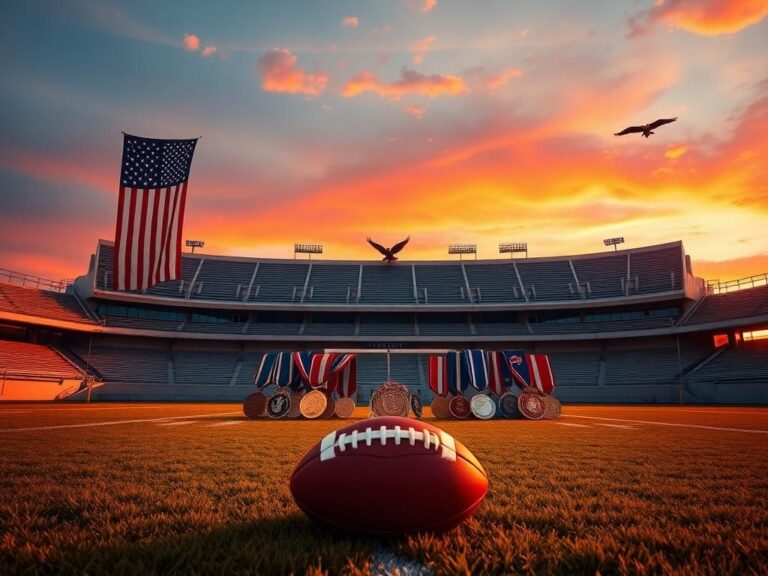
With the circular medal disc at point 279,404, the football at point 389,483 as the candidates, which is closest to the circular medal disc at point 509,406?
the circular medal disc at point 279,404

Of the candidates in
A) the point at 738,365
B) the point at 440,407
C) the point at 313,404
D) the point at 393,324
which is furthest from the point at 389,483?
the point at 393,324

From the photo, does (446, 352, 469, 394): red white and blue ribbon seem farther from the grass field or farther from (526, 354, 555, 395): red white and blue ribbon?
the grass field

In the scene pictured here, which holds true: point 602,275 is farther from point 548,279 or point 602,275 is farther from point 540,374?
point 540,374

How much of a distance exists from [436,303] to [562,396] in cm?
1408

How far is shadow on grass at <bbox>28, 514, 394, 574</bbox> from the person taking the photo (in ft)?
7.43

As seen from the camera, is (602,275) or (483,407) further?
(602,275)

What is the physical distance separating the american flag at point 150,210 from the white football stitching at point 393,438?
415 inches

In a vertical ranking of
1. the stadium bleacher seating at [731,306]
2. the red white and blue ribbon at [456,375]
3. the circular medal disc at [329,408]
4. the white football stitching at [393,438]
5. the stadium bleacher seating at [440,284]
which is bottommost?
the circular medal disc at [329,408]

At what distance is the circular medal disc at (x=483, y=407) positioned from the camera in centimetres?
1622

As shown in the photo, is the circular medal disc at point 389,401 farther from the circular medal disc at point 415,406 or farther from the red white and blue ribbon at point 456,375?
the red white and blue ribbon at point 456,375

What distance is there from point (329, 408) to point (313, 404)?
1.00 metres

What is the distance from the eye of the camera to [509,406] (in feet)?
55.3

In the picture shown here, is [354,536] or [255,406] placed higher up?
[354,536]

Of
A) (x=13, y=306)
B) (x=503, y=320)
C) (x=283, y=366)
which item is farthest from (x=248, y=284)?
(x=283, y=366)
